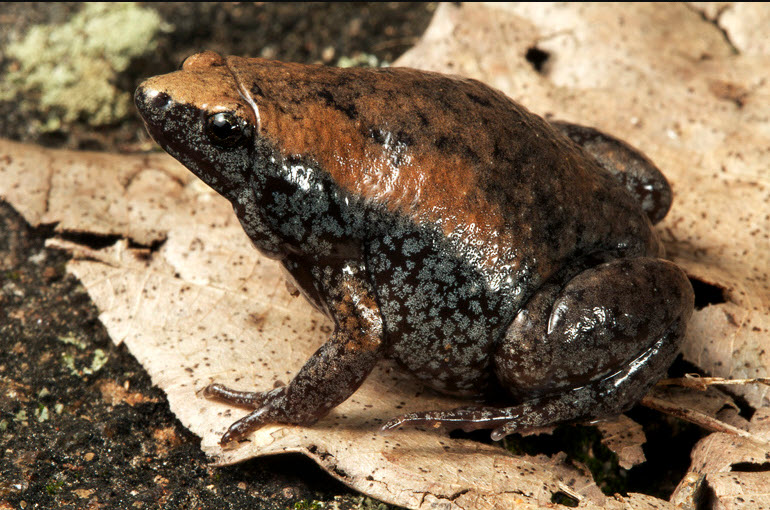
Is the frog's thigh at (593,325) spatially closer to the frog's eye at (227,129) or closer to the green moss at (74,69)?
the frog's eye at (227,129)

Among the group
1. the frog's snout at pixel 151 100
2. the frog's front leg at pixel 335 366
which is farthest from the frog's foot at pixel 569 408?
the frog's snout at pixel 151 100

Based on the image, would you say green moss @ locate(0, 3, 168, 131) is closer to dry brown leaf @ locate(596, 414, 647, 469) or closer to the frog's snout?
the frog's snout

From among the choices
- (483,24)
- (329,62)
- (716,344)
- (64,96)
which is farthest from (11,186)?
(716,344)

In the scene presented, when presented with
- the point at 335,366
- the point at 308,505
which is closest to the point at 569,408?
the point at 335,366

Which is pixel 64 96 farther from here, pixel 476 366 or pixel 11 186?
pixel 476 366

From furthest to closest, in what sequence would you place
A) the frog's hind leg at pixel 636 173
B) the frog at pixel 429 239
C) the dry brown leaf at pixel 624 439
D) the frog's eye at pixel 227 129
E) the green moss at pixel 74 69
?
1. the green moss at pixel 74 69
2. the frog's hind leg at pixel 636 173
3. the dry brown leaf at pixel 624 439
4. the frog at pixel 429 239
5. the frog's eye at pixel 227 129

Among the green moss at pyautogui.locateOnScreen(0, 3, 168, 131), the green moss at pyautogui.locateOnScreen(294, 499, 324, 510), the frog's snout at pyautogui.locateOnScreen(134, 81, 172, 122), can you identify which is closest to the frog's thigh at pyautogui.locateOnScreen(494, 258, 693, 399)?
the green moss at pyautogui.locateOnScreen(294, 499, 324, 510)
